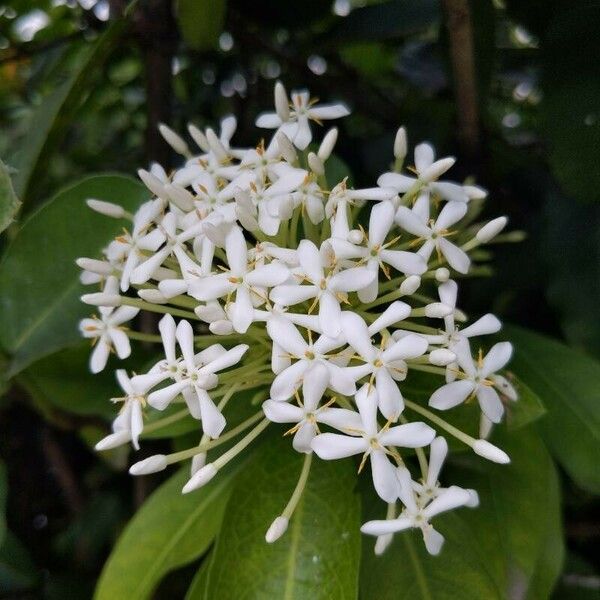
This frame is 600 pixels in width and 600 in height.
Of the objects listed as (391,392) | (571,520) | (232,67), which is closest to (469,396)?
(391,392)

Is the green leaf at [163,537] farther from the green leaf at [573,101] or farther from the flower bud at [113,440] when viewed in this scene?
the green leaf at [573,101]

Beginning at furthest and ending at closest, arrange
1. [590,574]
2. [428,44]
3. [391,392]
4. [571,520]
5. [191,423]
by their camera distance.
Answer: [428,44] < [571,520] < [590,574] < [191,423] < [391,392]

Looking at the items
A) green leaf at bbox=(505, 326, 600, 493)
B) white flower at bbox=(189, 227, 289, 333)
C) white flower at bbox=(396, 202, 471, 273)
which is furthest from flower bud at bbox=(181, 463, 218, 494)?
green leaf at bbox=(505, 326, 600, 493)

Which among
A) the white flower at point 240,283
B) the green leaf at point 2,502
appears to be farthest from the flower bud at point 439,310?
the green leaf at point 2,502

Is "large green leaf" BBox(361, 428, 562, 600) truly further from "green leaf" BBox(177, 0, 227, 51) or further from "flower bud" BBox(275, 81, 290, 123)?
"green leaf" BBox(177, 0, 227, 51)

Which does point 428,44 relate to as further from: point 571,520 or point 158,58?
point 571,520

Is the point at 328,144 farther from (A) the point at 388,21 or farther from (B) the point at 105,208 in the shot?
(A) the point at 388,21
